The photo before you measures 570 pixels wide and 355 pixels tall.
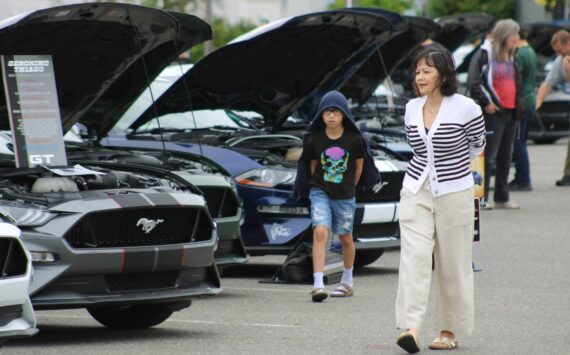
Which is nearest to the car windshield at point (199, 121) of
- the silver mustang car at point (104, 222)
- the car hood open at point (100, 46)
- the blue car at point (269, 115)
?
the blue car at point (269, 115)

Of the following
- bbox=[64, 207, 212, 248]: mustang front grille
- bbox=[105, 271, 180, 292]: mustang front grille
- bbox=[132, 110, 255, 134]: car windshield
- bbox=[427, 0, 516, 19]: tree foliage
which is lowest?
bbox=[427, 0, 516, 19]: tree foliage

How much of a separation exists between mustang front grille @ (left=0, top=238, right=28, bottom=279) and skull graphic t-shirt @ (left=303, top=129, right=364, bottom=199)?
374 cm

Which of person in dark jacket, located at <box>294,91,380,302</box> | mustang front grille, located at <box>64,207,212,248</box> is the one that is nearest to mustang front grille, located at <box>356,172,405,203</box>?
person in dark jacket, located at <box>294,91,380,302</box>

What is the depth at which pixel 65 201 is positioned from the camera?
770 centimetres

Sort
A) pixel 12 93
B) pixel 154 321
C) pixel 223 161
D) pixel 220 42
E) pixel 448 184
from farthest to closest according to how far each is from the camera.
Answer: pixel 220 42, pixel 223 161, pixel 12 93, pixel 154 321, pixel 448 184

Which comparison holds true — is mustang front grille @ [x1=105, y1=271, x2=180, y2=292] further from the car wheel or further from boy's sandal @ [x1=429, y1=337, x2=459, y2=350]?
the car wheel

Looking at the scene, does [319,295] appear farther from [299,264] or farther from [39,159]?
[39,159]

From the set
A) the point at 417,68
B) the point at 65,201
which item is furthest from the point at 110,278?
the point at 417,68

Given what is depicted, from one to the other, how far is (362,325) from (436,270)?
1.01m

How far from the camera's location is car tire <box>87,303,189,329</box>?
8.51 meters

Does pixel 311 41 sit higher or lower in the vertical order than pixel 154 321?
higher

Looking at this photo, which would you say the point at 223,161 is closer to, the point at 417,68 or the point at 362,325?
the point at 362,325

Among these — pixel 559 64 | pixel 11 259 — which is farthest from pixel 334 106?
pixel 559 64

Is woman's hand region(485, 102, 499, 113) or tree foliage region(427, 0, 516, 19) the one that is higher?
woman's hand region(485, 102, 499, 113)
